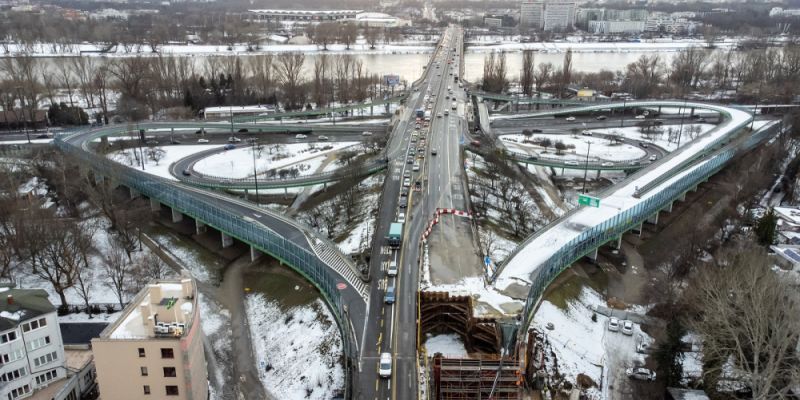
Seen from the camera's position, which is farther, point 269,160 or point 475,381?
point 269,160

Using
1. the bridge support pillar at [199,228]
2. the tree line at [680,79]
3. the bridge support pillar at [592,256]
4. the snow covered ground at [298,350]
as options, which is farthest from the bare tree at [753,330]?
the tree line at [680,79]

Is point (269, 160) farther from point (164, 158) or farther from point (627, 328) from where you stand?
point (627, 328)

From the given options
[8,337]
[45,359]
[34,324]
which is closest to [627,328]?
[45,359]

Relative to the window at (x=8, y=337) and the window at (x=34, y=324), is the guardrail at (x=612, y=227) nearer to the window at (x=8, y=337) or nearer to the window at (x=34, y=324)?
the window at (x=34, y=324)

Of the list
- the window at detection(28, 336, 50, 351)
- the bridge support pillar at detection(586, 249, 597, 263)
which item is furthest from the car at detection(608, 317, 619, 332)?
the window at detection(28, 336, 50, 351)

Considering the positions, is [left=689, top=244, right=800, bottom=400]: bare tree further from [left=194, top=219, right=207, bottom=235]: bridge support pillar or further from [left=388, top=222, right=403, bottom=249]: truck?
[left=194, top=219, right=207, bottom=235]: bridge support pillar


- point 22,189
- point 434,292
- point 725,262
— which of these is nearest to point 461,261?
point 434,292
